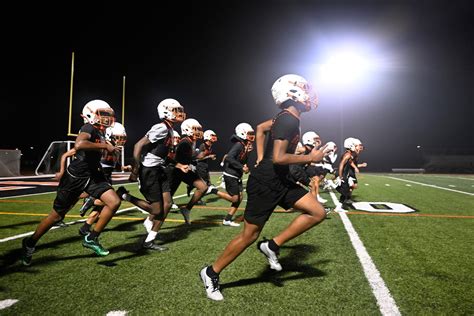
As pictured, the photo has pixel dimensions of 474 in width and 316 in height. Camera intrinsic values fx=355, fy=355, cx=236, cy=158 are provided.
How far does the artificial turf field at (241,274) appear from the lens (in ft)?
9.79

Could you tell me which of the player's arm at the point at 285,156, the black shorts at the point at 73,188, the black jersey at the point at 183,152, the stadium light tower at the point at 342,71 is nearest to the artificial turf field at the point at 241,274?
the black shorts at the point at 73,188

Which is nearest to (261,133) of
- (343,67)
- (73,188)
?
(73,188)

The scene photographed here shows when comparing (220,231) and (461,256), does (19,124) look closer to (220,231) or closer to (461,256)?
(220,231)

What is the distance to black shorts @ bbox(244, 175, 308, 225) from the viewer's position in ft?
10.6

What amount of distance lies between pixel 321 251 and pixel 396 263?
942 mm

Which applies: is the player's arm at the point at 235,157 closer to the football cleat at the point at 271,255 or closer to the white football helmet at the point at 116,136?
the white football helmet at the point at 116,136

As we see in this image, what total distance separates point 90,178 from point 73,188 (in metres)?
0.25

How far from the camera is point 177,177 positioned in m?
6.57

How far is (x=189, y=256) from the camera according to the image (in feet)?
15.0

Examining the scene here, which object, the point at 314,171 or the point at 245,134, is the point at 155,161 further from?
the point at 314,171

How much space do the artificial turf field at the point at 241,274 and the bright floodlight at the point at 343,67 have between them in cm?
3793

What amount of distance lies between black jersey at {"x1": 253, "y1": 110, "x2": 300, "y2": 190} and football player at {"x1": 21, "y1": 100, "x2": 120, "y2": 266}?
2.14 meters

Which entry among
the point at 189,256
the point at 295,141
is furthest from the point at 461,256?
the point at 189,256

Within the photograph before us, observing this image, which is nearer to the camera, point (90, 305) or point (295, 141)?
point (90, 305)
